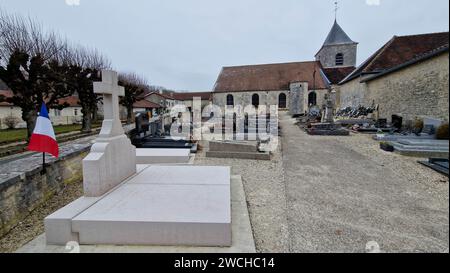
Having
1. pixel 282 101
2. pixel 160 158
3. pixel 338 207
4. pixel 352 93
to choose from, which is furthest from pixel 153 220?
pixel 282 101

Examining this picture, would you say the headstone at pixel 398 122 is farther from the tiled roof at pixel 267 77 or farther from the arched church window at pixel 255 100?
the arched church window at pixel 255 100

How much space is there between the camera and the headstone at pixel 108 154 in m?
2.92

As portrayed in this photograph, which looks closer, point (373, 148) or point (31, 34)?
point (373, 148)

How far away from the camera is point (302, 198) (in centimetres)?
373

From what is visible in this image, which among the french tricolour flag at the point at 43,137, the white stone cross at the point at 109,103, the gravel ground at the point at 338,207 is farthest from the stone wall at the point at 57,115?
the white stone cross at the point at 109,103

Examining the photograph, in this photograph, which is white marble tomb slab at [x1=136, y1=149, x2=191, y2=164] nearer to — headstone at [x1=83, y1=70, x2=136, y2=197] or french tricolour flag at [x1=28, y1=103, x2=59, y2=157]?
headstone at [x1=83, y1=70, x2=136, y2=197]

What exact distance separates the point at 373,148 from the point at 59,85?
49.2 feet

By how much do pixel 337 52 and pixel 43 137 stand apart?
39.3 meters

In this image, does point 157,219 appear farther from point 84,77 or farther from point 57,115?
point 57,115

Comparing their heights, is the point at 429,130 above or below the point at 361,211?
above

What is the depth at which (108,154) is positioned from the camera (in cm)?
315

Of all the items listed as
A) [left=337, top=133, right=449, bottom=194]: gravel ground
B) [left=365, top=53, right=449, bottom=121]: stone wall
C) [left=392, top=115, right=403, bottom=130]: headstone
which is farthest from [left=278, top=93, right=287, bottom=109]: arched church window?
[left=337, top=133, right=449, bottom=194]: gravel ground
